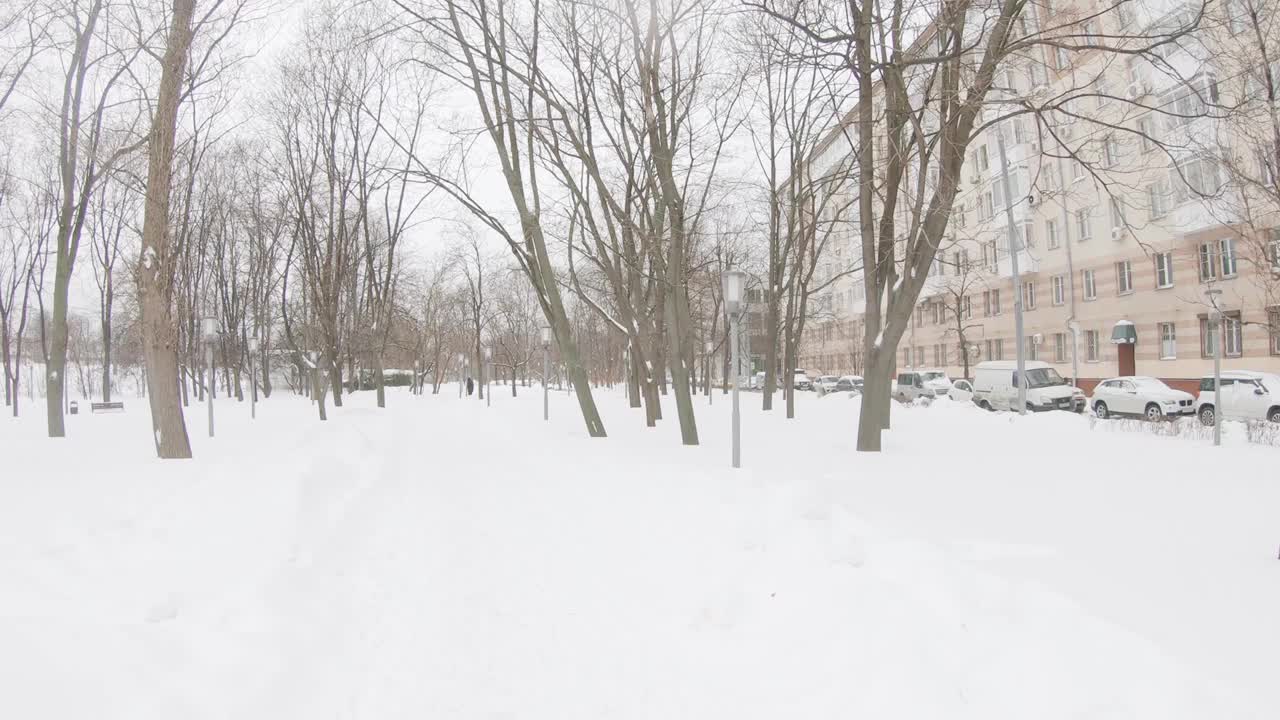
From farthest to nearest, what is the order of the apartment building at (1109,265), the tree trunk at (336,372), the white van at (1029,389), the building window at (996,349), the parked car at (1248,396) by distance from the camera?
the building window at (996,349) → the tree trunk at (336,372) → the white van at (1029,389) → the apartment building at (1109,265) → the parked car at (1248,396)

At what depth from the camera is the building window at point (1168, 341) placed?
29.1 m

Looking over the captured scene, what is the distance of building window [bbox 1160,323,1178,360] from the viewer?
2914cm

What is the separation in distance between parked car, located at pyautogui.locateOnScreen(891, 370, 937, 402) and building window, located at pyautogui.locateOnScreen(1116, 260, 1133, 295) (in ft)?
28.1

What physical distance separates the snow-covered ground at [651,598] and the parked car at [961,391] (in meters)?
23.8

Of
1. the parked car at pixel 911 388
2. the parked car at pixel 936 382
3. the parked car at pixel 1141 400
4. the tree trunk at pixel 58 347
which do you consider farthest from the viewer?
the parked car at pixel 911 388

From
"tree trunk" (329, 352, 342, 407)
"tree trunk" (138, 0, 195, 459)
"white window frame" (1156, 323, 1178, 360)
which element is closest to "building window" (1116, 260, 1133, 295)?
"white window frame" (1156, 323, 1178, 360)

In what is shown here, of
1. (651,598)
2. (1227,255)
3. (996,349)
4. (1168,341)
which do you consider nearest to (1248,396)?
(1227,255)

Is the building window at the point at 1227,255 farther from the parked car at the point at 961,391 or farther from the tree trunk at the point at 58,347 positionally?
the tree trunk at the point at 58,347

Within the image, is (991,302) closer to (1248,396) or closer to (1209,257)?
(1209,257)

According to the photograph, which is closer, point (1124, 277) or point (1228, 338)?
point (1228, 338)

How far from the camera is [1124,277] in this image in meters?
31.5

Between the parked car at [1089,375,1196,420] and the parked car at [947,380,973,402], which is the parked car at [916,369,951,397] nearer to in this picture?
the parked car at [947,380,973,402]

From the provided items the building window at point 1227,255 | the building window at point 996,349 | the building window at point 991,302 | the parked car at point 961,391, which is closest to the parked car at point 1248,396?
the building window at point 1227,255

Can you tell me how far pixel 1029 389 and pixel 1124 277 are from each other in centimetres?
1026
